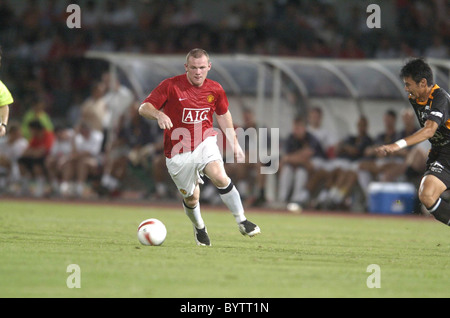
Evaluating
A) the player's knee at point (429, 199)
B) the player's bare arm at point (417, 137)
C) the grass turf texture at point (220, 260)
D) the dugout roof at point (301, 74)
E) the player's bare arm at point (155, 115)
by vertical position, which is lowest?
the grass turf texture at point (220, 260)

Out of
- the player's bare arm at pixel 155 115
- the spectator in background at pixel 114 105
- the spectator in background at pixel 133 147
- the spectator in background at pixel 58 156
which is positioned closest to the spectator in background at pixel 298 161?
the spectator in background at pixel 133 147

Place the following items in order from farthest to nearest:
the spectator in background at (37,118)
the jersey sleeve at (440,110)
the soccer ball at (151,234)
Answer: the spectator in background at (37,118) < the jersey sleeve at (440,110) < the soccer ball at (151,234)

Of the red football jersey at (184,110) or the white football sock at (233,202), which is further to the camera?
the red football jersey at (184,110)

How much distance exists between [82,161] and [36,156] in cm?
139

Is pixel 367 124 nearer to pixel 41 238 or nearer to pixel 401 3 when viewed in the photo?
pixel 401 3

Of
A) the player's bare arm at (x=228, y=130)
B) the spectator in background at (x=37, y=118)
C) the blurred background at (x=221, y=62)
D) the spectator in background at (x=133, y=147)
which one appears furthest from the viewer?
the spectator in background at (x=37, y=118)

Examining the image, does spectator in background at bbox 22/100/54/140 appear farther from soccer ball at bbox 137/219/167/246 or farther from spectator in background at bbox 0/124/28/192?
soccer ball at bbox 137/219/167/246

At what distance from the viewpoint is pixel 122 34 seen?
26359 millimetres

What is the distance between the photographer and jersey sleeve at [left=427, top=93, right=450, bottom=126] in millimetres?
9719

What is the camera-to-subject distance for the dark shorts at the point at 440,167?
1033 centimetres

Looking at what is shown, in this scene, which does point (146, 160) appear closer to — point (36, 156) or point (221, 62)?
point (36, 156)

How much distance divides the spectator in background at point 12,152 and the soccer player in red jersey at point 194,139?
40.0 feet

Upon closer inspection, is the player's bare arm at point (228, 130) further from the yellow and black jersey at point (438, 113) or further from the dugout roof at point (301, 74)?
the dugout roof at point (301, 74)
